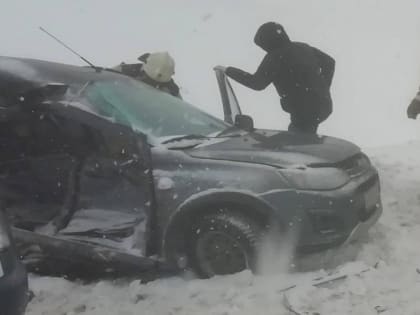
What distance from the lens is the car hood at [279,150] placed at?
4.75 m

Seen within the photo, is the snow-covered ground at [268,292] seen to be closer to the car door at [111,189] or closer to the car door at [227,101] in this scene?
the car door at [111,189]

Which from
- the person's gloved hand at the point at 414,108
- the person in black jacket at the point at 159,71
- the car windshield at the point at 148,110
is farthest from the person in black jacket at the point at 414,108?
the person in black jacket at the point at 159,71

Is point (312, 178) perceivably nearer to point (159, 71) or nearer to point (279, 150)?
point (279, 150)

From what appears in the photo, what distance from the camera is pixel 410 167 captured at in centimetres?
807

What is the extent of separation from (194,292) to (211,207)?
59 centimetres

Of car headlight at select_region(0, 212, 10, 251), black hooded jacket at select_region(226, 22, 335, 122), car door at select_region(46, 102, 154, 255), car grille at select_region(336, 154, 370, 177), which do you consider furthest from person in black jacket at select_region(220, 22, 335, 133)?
car headlight at select_region(0, 212, 10, 251)

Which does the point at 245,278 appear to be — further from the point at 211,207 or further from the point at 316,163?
the point at 316,163

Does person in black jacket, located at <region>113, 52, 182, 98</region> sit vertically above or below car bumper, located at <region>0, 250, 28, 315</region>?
above

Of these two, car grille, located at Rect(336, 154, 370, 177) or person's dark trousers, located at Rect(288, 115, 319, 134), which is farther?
person's dark trousers, located at Rect(288, 115, 319, 134)

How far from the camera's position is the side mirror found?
19.5 feet

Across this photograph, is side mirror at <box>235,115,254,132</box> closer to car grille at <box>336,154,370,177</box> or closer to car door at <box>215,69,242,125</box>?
car door at <box>215,69,242,125</box>

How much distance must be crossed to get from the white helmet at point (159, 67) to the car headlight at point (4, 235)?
3.60 meters

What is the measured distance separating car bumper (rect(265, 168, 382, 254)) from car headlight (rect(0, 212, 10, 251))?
1732 mm

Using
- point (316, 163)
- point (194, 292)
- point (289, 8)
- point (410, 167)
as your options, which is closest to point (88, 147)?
point (194, 292)
